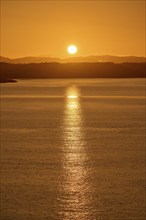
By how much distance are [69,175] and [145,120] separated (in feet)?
66.7

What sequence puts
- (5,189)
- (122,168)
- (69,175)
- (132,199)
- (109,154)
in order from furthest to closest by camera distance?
(109,154)
(122,168)
(69,175)
(5,189)
(132,199)

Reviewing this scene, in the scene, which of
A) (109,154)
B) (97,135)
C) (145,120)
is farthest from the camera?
(145,120)

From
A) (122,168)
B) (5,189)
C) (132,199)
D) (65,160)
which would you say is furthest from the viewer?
(65,160)

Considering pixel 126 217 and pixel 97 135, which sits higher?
pixel 97 135

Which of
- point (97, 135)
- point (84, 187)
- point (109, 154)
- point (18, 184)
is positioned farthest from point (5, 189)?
point (97, 135)

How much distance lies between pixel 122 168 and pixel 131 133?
1053 cm

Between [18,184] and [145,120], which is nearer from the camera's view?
[18,184]

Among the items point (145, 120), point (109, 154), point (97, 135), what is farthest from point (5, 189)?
point (145, 120)

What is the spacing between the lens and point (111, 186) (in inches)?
637

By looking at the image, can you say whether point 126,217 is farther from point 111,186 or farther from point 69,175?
point 69,175

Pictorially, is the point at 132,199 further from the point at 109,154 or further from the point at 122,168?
the point at 109,154

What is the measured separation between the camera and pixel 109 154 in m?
21.8

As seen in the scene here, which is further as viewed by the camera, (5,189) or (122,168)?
(122,168)

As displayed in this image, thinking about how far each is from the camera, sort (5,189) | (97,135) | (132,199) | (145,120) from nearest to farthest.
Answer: (132,199)
(5,189)
(97,135)
(145,120)
